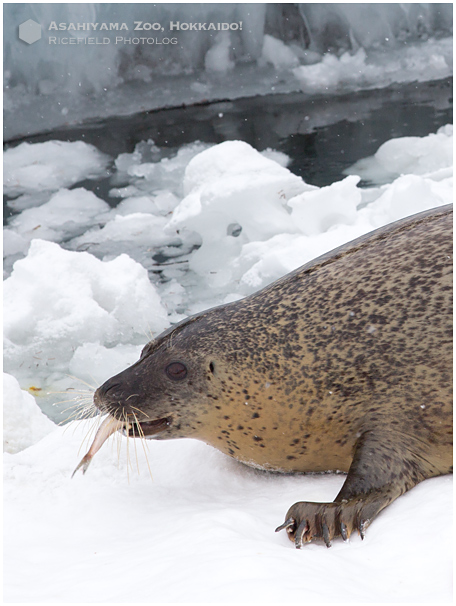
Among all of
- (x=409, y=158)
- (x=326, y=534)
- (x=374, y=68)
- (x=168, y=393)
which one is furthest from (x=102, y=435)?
(x=374, y=68)

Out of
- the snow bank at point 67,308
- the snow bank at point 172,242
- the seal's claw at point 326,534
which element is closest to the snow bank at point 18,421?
the snow bank at point 172,242

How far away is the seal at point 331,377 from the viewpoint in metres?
2.12

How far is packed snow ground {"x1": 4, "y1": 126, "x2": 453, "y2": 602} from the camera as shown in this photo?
1.55 m

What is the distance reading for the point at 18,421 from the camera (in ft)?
10.8

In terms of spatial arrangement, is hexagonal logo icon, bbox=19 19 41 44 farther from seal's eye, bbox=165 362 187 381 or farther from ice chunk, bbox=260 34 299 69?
seal's eye, bbox=165 362 187 381

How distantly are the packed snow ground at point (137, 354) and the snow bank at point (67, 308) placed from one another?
0.04 feet

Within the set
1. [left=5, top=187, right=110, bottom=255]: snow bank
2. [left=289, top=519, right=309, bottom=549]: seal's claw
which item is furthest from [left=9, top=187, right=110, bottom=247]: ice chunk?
[left=289, top=519, right=309, bottom=549]: seal's claw

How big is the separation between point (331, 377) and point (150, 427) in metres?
0.76

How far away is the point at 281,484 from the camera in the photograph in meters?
2.43

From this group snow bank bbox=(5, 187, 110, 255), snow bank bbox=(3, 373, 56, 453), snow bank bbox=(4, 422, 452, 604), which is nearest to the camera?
snow bank bbox=(4, 422, 452, 604)

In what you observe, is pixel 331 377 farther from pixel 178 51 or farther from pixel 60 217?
pixel 178 51

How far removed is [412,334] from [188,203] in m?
4.01

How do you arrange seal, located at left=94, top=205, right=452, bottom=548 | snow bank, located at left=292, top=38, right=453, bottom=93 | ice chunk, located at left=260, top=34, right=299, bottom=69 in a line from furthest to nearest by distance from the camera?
snow bank, located at left=292, top=38, right=453, bottom=93 < ice chunk, located at left=260, top=34, right=299, bottom=69 < seal, located at left=94, top=205, right=452, bottom=548

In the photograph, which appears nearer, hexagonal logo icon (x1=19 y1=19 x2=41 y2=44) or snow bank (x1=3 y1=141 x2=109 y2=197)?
snow bank (x1=3 y1=141 x2=109 y2=197)
